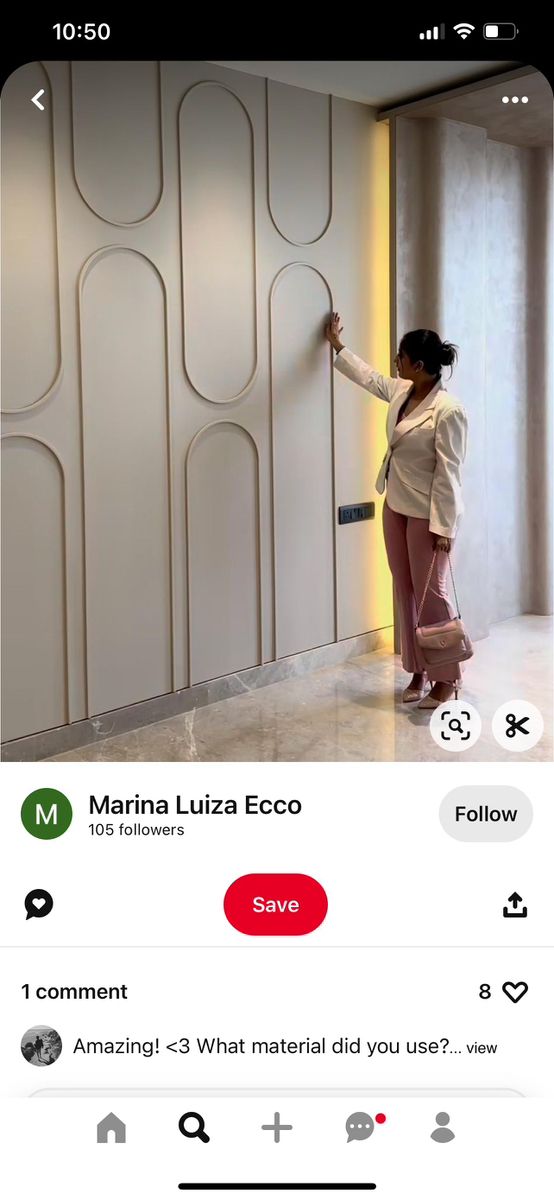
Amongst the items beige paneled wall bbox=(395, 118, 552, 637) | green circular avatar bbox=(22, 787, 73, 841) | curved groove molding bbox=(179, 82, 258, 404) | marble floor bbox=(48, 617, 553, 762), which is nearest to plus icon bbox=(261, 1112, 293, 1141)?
green circular avatar bbox=(22, 787, 73, 841)

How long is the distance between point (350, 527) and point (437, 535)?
458 millimetres

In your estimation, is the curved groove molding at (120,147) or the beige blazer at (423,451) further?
the beige blazer at (423,451)

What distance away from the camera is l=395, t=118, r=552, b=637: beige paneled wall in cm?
299

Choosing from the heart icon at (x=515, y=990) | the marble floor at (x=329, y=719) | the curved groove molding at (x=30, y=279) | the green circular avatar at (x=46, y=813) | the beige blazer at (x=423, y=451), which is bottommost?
the marble floor at (x=329, y=719)

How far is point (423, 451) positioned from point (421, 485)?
9 cm

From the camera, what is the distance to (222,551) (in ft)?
8.57

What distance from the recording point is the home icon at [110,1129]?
559 millimetres

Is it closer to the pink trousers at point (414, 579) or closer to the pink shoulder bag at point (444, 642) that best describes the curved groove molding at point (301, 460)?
the pink trousers at point (414, 579)

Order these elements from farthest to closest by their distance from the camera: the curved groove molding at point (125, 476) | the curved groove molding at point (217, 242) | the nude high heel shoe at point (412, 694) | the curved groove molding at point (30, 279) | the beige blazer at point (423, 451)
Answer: the nude high heel shoe at point (412, 694)
the beige blazer at point (423, 451)
the curved groove molding at point (217, 242)
the curved groove molding at point (125, 476)
the curved groove molding at point (30, 279)

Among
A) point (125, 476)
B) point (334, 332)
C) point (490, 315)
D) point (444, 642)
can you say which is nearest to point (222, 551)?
point (125, 476)

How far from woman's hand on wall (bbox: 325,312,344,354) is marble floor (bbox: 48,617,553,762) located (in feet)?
3.21

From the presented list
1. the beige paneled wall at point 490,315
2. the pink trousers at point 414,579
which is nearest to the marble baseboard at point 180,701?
the pink trousers at point 414,579

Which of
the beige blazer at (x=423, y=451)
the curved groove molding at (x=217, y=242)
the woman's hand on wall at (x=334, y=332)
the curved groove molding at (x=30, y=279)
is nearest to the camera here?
the curved groove molding at (x=30, y=279)
